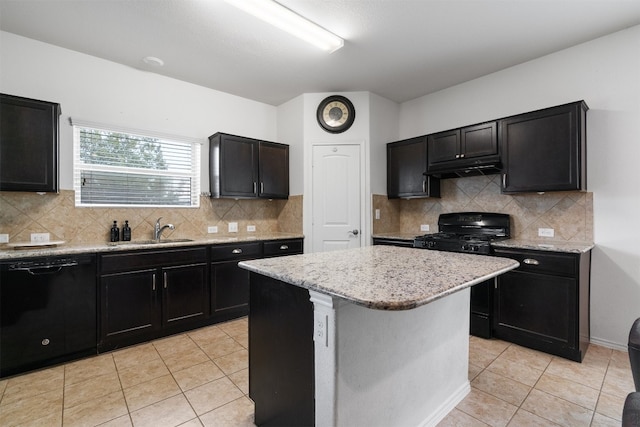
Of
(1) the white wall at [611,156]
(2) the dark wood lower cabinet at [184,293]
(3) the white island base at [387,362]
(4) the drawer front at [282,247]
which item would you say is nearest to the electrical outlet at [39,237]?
(2) the dark wood lower cabinet at [184,293]

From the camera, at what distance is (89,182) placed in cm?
304

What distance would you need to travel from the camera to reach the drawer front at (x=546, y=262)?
2.40 metres

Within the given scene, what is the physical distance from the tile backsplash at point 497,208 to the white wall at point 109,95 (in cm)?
234

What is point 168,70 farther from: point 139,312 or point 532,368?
point 532,368

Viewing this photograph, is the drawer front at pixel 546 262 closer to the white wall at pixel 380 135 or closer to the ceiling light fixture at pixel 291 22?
the white wall at pixel 380 135

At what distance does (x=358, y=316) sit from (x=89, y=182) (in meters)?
3.15

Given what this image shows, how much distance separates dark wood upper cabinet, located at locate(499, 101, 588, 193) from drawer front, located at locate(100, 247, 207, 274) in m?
3.21

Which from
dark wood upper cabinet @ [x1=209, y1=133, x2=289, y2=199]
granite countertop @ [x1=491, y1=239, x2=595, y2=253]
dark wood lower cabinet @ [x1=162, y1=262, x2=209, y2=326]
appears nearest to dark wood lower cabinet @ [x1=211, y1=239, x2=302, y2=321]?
dark wood lower cabinet @ [x1=162, y1=262, x2=209, y2=326]

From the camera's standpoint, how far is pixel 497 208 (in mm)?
3383

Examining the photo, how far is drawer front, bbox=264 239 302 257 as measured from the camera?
11.7ft

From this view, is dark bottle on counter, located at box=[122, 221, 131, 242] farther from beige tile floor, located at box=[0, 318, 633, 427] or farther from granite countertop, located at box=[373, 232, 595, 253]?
granite countertop, located at box=[373, 232, 595, 253]

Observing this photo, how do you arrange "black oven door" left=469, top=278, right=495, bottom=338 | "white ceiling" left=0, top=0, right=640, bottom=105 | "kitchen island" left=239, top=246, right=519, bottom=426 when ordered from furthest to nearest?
"black oven door" left=469, top=278, right=495, bottom=338
"white ceiling" left=0, top=0, right=640, bottom=105
"kitchen island" left=239, top=246, right=519, bottom=426

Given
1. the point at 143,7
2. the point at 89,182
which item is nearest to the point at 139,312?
the point at 89,182

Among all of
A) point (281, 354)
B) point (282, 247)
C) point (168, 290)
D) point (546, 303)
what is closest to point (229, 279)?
point (168, 290)
